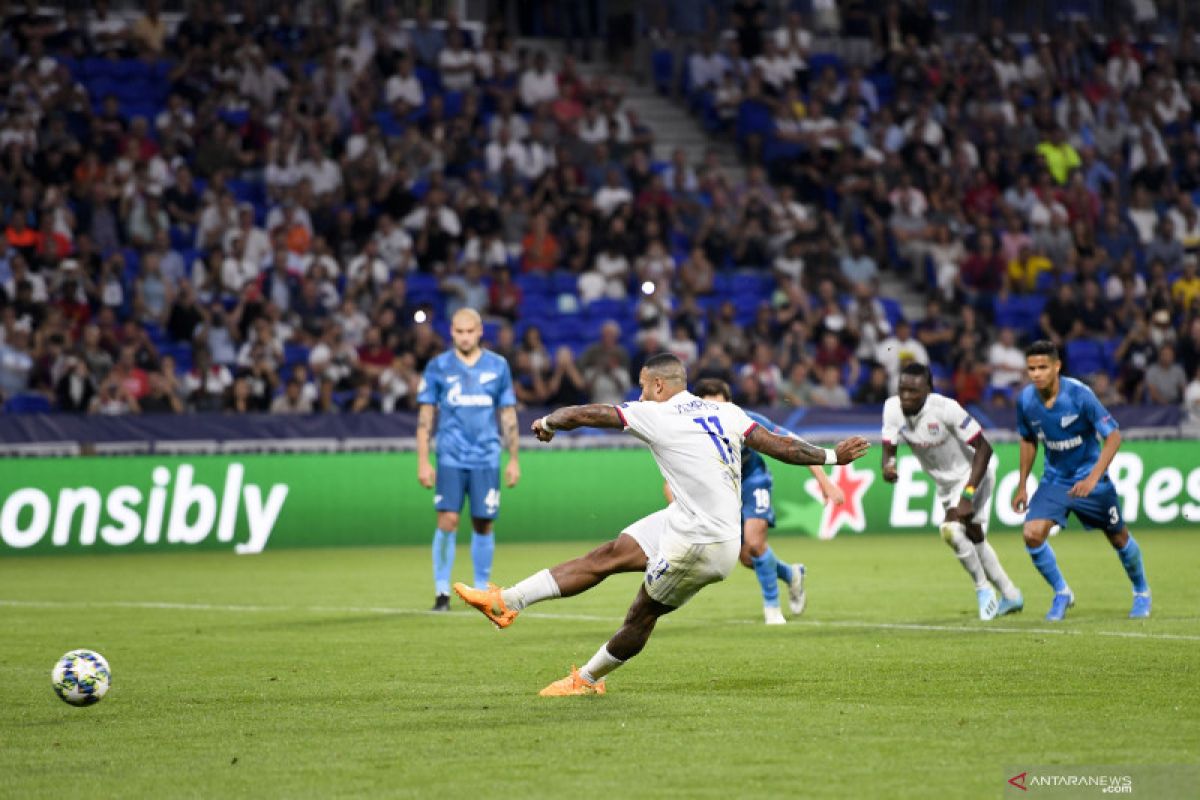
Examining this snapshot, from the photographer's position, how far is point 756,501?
15.5m

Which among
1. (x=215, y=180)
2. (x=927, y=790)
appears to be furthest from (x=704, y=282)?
(x=927, y=790)

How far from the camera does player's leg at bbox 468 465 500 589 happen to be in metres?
16.6

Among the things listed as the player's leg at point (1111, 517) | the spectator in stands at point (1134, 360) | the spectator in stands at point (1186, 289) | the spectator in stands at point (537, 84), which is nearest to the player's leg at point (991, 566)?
the player's leg at point (1111, 517)

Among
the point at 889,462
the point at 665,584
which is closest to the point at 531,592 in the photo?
the point at 665,584

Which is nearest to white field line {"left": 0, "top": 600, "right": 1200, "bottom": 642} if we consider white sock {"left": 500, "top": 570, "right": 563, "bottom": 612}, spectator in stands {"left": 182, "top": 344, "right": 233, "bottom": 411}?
white sock {"left": 500, "top": 570, "right": 563, "bottom": 612}

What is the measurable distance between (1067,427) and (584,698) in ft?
20.7

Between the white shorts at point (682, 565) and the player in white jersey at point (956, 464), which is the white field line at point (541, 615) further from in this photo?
the white shorts at point (682, 565)

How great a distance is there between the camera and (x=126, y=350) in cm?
2423

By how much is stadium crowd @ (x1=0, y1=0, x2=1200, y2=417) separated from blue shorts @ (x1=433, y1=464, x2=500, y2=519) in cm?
828

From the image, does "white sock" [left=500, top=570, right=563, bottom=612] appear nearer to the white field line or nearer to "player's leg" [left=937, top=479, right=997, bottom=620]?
the white field line

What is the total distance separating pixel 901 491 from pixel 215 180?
10.3m

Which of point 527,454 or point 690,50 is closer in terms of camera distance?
point 527,454

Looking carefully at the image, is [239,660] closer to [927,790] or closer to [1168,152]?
[927,790]

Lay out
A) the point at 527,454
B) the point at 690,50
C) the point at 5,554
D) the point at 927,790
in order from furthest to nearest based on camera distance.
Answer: the point at 690,50
the point at 527,454
the point at 5,554
the point at 927,790
